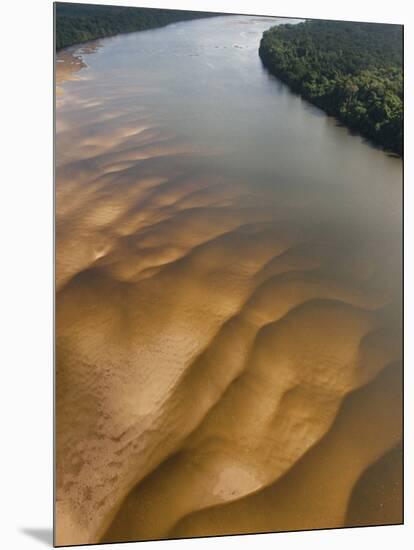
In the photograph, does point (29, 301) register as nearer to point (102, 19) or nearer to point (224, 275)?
point (224, 275)

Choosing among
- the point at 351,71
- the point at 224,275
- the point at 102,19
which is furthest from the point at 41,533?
the point at 351,71

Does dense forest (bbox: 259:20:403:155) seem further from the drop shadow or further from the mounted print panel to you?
the drop shadow

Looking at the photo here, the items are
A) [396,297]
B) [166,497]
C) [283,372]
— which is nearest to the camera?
[166,497]

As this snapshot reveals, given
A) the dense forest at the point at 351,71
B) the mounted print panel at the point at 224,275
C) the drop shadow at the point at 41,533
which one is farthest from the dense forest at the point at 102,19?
the drop shadow at the point at 41,533

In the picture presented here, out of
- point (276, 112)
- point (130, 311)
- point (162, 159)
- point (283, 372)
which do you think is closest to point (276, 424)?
point (283, 372)

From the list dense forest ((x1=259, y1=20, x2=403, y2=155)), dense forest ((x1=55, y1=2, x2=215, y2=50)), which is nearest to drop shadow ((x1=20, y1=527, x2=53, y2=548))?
dense forest ((x1=55, y1=2, x2=215, y2=50))

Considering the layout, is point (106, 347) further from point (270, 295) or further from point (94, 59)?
point (94, 59)
